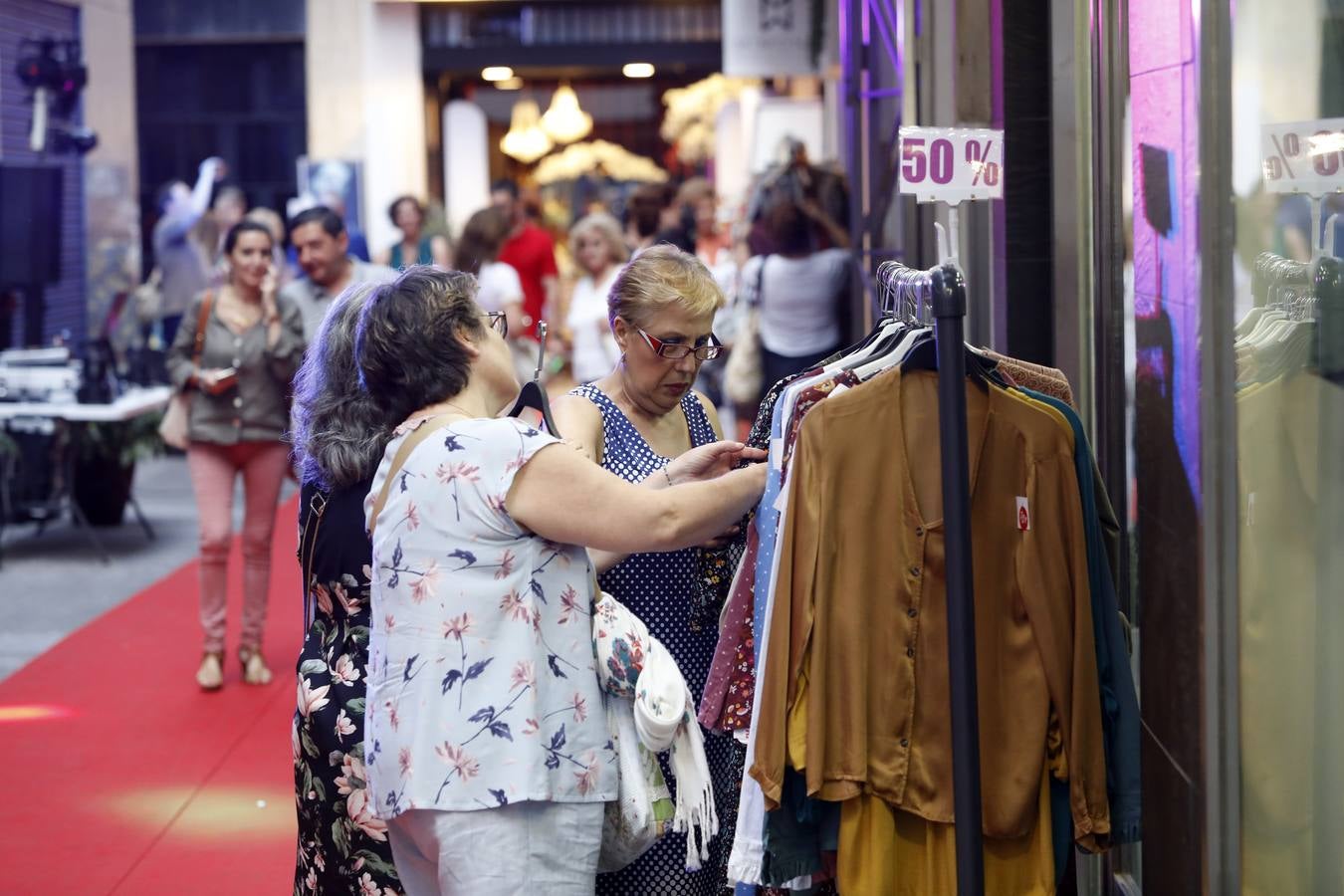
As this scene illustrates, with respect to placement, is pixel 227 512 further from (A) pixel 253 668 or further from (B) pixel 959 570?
(B) pixel 959 570

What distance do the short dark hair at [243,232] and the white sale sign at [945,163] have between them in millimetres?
3845

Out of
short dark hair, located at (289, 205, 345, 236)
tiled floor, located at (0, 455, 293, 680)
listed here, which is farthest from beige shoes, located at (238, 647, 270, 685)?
short dark hair, located at (289, 205, 345, 236)

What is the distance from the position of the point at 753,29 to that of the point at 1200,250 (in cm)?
884

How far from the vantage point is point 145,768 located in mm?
5191

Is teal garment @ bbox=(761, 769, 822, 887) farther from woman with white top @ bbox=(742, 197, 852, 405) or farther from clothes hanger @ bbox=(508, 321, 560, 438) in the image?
woman with white top @ bbox=(742, 197, 852, 405)

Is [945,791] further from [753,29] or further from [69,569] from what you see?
[753,29]

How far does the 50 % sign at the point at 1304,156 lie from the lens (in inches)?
89.0

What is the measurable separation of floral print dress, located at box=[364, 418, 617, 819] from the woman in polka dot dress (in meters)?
0.51

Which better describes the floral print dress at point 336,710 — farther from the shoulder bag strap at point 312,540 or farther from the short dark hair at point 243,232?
the short dark hair at point 243,232

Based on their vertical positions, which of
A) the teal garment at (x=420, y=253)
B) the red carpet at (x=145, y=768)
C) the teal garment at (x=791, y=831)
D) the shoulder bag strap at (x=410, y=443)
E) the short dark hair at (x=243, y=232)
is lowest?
the red carpet at (x=145, y=768)

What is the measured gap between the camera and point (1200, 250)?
Result: 257 centimetres

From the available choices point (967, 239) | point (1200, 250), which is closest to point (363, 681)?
point (1200, 250)

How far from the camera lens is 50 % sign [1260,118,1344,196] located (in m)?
2.26

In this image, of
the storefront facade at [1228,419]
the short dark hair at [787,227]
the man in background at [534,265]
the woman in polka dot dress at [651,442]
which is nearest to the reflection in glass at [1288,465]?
the storefront facade at [1228,419]
